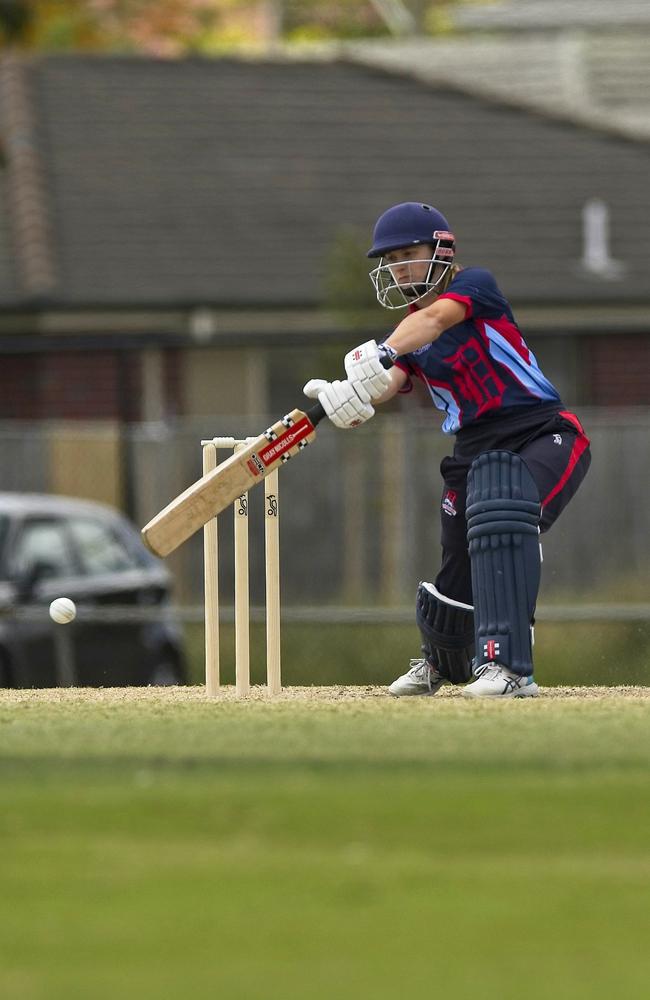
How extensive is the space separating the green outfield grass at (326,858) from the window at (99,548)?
20.2 ft

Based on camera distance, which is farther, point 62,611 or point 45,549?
point 45,549

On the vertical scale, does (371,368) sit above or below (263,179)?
below

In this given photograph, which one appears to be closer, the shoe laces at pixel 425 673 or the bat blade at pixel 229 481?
the bat blade at pixel 229 481

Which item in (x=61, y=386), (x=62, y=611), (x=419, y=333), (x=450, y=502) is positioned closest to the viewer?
(x=419, y=333)

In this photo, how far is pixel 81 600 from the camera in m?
12.4

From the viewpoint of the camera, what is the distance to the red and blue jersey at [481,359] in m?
7.23

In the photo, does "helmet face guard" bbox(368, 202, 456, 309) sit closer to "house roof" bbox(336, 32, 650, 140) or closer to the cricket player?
the cricket player

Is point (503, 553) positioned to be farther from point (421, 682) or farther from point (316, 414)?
point (421, 682)

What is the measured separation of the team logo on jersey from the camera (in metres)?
7.63

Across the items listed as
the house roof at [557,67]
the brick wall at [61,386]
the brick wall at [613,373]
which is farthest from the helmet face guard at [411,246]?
the house roof at [557,67]

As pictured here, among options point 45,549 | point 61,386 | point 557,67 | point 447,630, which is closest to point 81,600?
point 45,549

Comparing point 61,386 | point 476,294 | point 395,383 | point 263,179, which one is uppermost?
point 263,179

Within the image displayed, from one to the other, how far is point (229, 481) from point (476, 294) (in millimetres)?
1013

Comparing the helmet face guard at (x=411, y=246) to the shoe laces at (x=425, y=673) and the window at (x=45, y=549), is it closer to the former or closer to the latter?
the shoe laces at (x=425, y=673)
